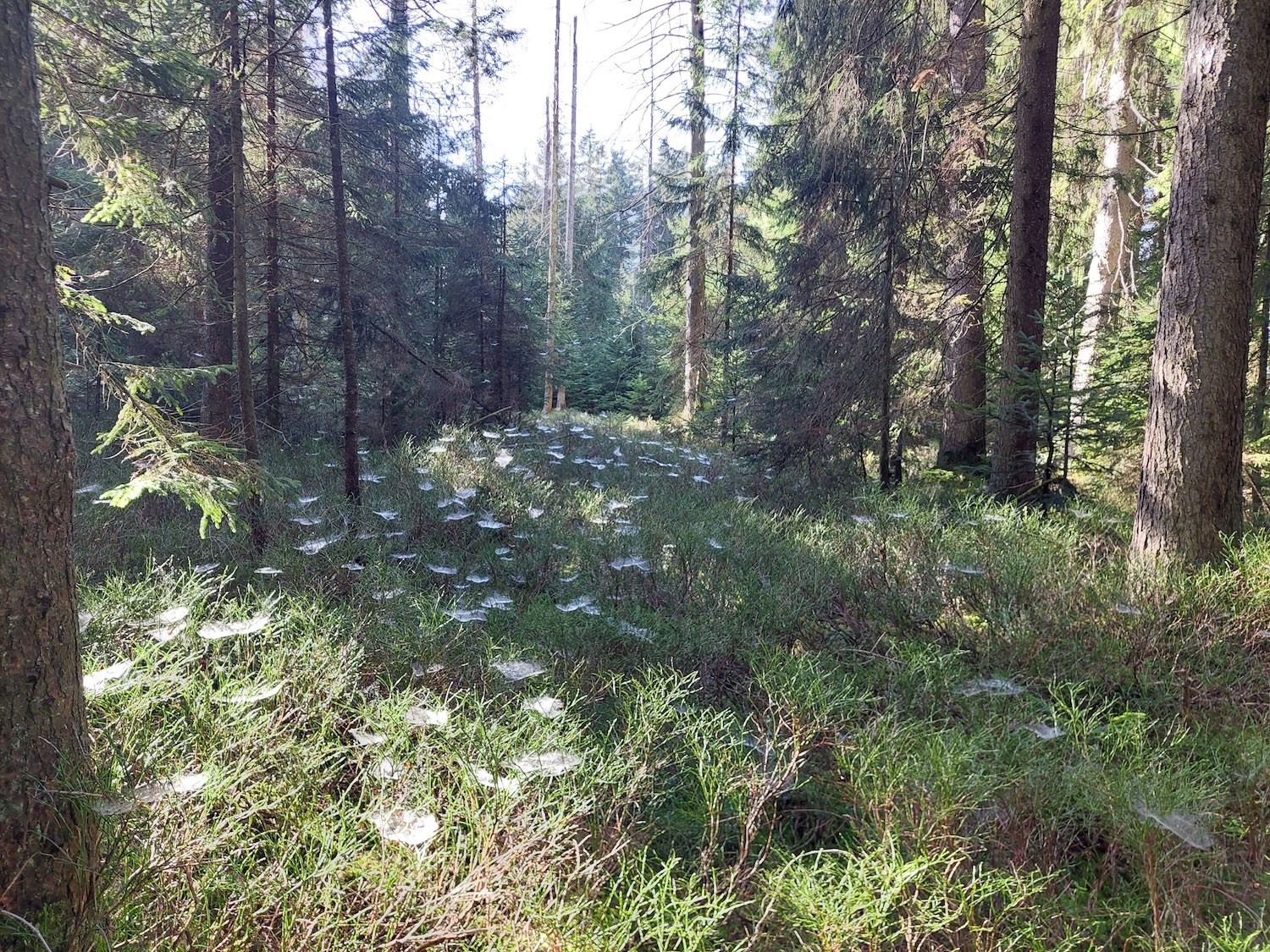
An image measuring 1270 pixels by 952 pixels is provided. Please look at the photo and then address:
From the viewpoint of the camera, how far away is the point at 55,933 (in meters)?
1.89

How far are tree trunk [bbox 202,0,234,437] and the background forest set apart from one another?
0.39 feet

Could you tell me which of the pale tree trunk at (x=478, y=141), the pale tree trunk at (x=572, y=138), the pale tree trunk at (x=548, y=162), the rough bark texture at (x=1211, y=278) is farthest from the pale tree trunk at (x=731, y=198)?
the pale tree trunk at (x=548, y=162)

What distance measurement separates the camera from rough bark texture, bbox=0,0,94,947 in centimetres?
203

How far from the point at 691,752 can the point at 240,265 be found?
656 centimetres

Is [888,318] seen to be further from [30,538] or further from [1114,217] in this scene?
[30,538]

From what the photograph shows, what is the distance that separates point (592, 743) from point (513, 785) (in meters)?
0.66

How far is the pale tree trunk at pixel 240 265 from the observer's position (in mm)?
6297

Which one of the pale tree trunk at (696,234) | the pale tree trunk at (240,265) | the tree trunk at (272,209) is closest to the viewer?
the pale tree trunk at (240,265)

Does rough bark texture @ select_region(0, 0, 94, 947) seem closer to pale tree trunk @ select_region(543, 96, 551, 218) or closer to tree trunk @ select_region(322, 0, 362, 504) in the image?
tree trunk @ select_region(322, 0, 362, 504)

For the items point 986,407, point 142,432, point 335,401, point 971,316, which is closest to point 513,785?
point 142,432

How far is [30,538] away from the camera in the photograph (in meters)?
2.09

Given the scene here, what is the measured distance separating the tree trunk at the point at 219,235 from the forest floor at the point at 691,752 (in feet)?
13.3

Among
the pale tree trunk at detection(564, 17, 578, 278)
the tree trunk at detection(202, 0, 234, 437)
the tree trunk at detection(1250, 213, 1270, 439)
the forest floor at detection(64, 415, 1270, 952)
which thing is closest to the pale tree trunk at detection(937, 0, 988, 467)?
the tree trunk at detection(1250, 213, 1270, 439)

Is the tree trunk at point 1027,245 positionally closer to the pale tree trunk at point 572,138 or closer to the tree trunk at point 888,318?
the tree trunk at point 888,318
